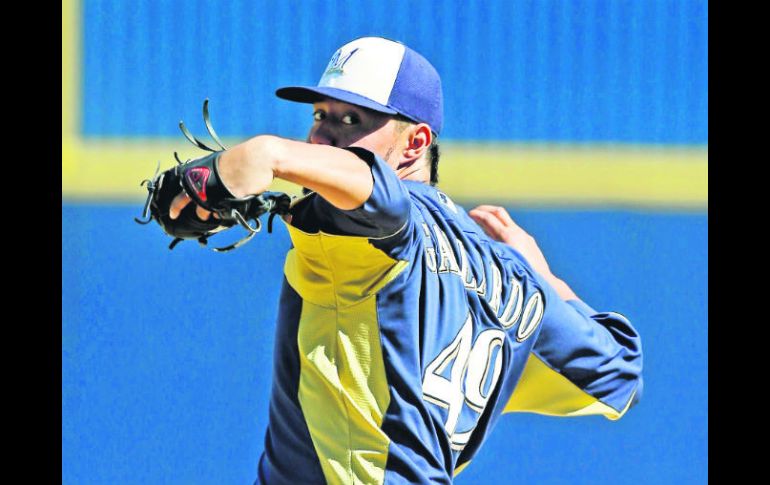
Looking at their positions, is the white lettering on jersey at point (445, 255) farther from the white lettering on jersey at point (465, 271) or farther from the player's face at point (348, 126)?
the player's face at point (348, 126)

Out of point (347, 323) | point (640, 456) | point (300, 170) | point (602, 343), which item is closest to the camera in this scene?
point (300, 170)

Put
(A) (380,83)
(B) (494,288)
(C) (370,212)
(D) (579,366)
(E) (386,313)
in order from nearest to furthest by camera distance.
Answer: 1. (C) (370,212)
2. (E) (386,313)
3. (A) (380,83)
4. (B) (494,288)
5. (D) (579,366)

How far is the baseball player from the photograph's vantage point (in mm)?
1725

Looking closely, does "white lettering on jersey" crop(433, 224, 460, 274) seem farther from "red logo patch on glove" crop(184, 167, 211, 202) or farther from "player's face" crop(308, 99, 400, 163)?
"red logo patch on glove" crop(184, 167, 211, 202)

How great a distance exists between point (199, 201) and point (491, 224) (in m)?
1.05

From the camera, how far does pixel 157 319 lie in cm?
301

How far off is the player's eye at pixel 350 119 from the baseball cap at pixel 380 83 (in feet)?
0.10

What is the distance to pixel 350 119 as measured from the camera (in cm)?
184

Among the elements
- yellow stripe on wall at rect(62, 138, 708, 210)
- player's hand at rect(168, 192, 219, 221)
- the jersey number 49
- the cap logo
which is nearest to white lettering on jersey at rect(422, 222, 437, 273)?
the jersey number 49

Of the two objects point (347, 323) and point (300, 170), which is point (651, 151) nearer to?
point (347, 323)

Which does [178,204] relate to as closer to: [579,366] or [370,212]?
[370,212]

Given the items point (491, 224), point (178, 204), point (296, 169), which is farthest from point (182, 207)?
point (491, 224)

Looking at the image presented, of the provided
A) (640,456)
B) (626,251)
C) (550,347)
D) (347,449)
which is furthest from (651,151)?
(347,449)

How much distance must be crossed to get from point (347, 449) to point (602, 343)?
2.23ft
